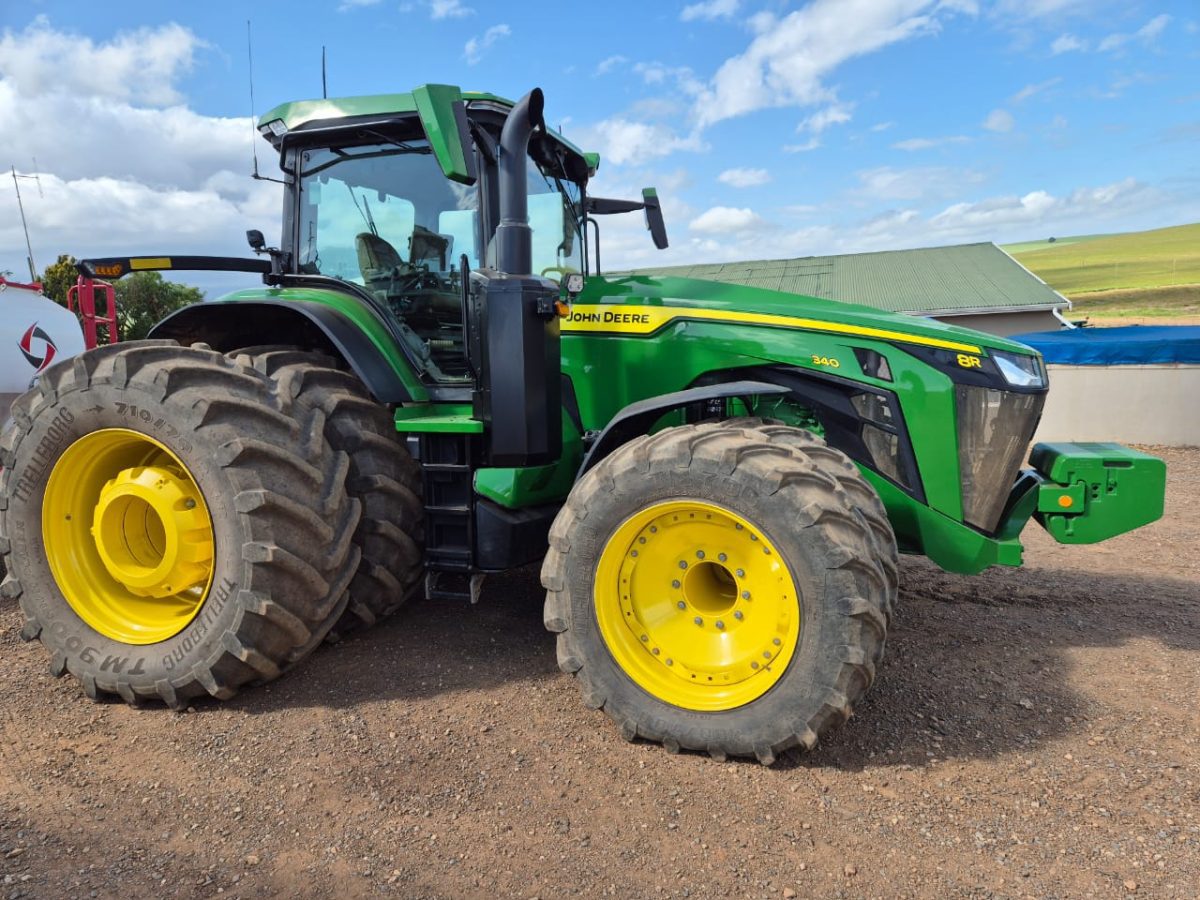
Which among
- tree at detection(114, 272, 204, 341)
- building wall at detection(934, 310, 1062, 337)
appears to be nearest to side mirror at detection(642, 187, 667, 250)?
building wall at detection(934, 310, 1062, 337)

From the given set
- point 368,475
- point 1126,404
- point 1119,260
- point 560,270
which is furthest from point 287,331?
point 1119,260

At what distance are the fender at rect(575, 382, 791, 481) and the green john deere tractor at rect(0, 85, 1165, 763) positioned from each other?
0.08 feet

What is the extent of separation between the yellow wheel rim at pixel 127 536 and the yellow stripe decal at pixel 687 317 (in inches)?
73.4

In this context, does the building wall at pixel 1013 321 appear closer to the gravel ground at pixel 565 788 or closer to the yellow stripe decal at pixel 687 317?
the yellow stripe decal at pixel 687 317

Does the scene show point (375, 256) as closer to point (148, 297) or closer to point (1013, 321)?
point (1013, 321)

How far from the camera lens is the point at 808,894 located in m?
2.22

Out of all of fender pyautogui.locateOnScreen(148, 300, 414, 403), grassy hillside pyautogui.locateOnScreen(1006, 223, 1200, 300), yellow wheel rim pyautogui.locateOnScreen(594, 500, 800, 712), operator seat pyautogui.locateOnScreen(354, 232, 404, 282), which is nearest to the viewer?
yellow wheel rim pyautogui.locateOnScreen(594, 500, 800, 712)

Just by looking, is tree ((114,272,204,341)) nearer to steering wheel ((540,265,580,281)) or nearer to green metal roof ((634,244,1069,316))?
green metal roof ((634,244,1069,316))

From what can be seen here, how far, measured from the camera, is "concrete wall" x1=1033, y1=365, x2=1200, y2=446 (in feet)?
35.4

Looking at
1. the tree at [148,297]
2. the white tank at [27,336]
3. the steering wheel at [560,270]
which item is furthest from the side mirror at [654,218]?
the tree at [148,297]

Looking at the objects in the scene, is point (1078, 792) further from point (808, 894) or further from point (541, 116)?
point (541, 116)

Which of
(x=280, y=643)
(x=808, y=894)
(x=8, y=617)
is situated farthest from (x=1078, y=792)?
(x=8, y=617)

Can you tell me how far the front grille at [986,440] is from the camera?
11.0 feet

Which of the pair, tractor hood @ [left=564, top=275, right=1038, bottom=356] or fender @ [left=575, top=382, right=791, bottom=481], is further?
tractor hood @ [left=564, top=275, right=1038, bottom=356]
